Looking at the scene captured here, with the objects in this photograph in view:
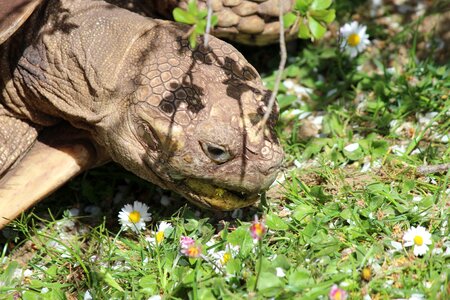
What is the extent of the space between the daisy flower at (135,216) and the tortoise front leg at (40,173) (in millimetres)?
265

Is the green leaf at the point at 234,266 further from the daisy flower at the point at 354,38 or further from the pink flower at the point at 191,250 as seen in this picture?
the daisy flower at the point at 354,38

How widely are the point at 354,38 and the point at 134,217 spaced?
1.54 m

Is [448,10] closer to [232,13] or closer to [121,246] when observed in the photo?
[232,13]

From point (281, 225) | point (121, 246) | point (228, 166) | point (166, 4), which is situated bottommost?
point (121, 246)

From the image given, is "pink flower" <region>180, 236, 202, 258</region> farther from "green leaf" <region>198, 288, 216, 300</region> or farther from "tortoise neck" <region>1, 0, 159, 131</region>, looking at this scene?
"tortoise neck" <region>1, 0, 159, 131</region>

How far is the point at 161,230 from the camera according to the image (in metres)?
2.87

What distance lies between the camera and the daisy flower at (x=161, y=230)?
283cm

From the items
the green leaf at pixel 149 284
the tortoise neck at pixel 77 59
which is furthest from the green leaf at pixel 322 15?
the green leaf at pixel 149 284

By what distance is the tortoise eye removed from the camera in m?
2.56

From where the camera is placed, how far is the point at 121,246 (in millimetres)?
2982

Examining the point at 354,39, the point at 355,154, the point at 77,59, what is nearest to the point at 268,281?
the point at 355,154

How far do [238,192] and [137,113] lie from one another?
0.48 metres

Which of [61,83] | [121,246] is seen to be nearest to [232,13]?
[61,83]

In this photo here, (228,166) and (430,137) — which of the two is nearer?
(228,166)
